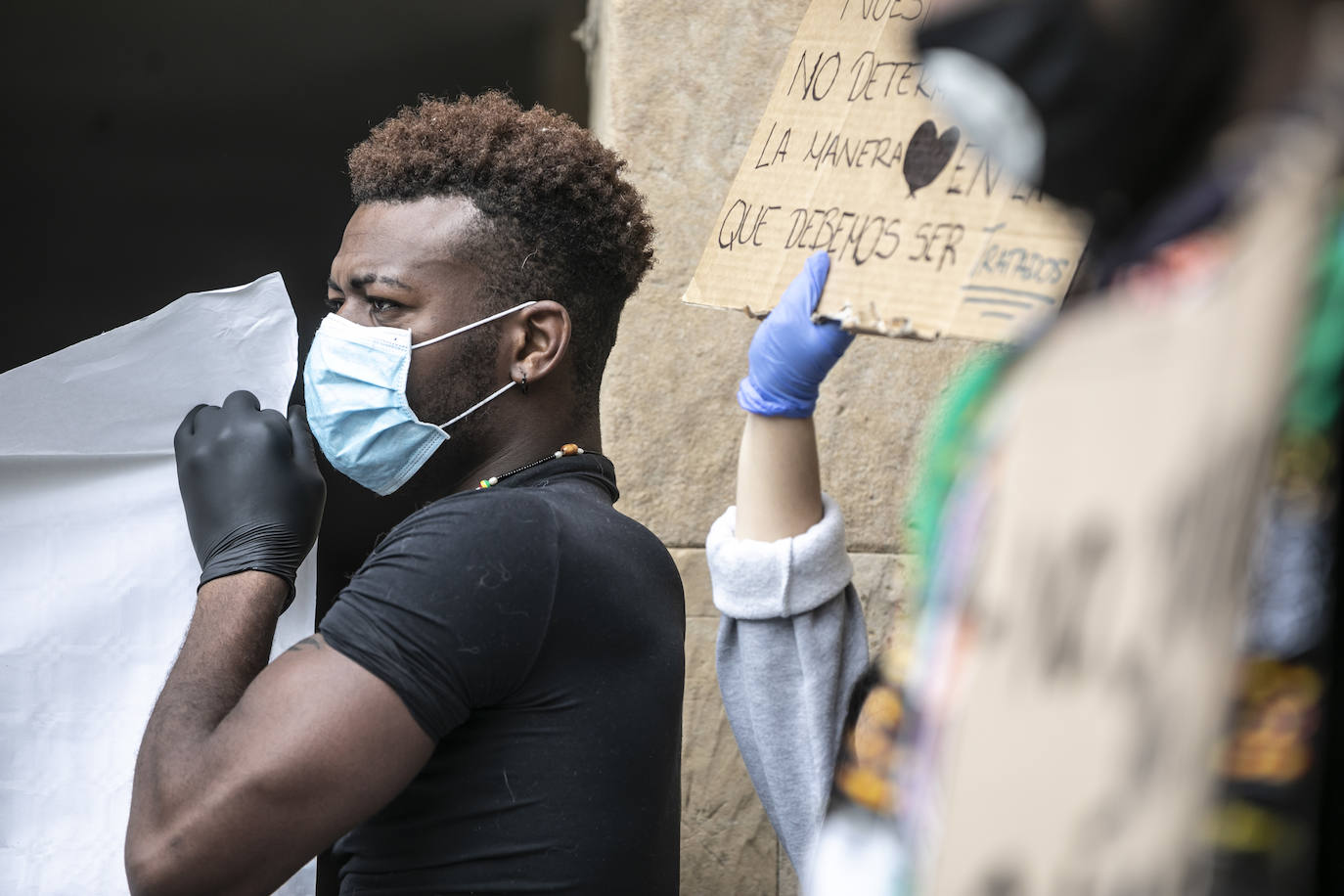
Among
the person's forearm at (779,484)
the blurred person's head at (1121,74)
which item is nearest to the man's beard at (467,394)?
the person's forearm at (779,484)

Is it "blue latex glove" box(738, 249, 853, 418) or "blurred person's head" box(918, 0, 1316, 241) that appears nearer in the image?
"blurred person's head" box(918, 0, 1316, 241)

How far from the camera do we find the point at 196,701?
158cm

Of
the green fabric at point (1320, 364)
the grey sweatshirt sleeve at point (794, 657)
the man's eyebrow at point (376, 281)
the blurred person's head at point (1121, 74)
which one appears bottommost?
the grey sweatshirt sleeve at point (794, 657)

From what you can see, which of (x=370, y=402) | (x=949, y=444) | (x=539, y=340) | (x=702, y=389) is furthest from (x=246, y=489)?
(x=949, y=444)

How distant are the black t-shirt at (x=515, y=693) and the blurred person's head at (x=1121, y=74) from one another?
94 cm

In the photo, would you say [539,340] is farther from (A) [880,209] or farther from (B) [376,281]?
(A) [880,209]

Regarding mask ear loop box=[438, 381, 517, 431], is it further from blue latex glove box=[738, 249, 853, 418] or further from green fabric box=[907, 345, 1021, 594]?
green fabric box=[907, 345, 1021, 594]

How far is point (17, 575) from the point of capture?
2109mm

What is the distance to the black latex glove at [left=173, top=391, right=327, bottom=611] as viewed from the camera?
189 centimetres

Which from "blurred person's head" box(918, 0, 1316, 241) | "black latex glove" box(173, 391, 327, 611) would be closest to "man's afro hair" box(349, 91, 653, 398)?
"black latex glove" box(173, 391, 327, 611)

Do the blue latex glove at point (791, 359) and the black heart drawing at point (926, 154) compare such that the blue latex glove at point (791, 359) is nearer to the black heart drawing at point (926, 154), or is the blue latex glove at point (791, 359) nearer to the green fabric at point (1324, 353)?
the black heart drawing at point (926, 154)

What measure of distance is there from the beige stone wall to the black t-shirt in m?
0.99

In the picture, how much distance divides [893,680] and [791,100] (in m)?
0.95

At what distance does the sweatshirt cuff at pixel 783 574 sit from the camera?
1.37 meters
